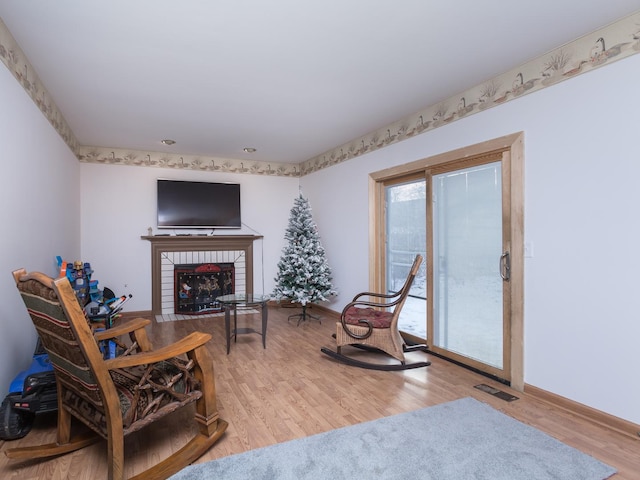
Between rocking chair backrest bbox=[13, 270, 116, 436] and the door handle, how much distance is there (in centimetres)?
299

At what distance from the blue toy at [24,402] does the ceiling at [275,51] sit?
2258 mm

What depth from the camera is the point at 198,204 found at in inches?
245

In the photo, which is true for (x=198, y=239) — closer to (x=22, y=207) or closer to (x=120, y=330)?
(x=22, y=207)

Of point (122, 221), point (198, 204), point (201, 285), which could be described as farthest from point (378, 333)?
point (122, 221)

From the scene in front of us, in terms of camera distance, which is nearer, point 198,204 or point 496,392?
point 496,392

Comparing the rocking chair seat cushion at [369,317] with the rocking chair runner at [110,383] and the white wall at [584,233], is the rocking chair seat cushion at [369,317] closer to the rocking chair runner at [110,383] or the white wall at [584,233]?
the white wall at [584,233]

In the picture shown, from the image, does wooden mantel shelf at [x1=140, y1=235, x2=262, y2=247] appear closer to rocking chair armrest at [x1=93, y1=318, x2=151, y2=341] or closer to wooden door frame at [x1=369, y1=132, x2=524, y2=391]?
rocking chair armrest at [x1=93, y1=318, x2=151, y2=341]

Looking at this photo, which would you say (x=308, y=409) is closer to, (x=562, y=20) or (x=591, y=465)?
(x=591, y=465)

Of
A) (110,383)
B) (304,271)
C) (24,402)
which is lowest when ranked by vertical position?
(24,402)

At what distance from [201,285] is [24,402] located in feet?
13.4

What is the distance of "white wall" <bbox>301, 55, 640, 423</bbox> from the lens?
7.97 ft

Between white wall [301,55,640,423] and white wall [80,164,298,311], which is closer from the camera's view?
white wall [301,55,640,423]

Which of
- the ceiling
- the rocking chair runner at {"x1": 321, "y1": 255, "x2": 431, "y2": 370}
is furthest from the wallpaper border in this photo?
the rocking chair runner at {"x1": 321, "y1": 255, "x2": 431, "y2": 370}

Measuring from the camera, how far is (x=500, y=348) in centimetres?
334
